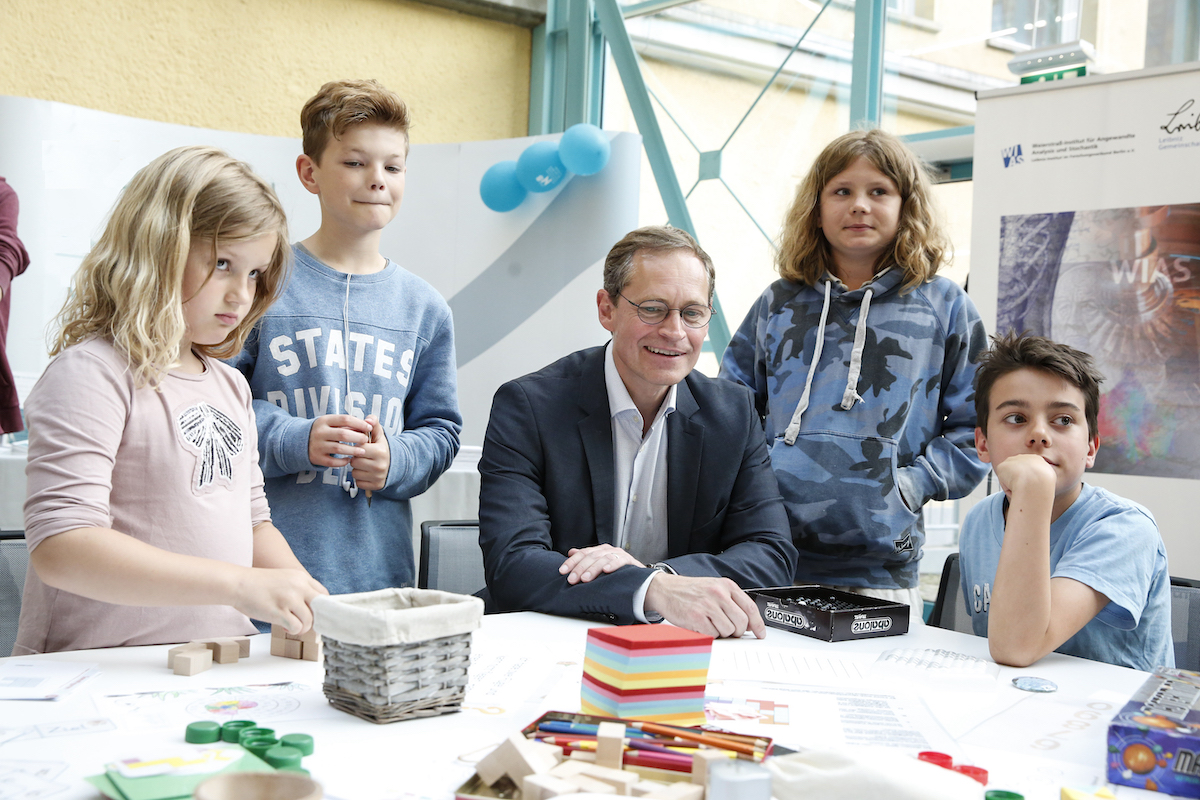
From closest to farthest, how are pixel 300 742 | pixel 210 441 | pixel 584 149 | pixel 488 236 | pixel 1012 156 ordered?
pixel 300 742
pixel 210 441
pixel 1012 156
pixel 584 149
pixel 488 236

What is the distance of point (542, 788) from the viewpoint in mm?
798

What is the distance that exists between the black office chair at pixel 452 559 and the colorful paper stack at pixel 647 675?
1197 millimetres

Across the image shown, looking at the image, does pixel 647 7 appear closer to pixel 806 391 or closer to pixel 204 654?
pixel 806 391

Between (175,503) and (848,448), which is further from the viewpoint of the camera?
(848,448)

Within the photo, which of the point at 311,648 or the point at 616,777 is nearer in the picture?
the point at 616,777

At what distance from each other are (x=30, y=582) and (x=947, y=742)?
1.29m

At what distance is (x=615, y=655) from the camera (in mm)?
1050

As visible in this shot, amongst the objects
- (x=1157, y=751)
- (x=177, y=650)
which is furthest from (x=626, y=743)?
(x=177, y=650)

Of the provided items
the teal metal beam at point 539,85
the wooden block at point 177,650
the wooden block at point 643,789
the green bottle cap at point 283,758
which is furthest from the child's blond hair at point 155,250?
the teal metal beam at point 539,85

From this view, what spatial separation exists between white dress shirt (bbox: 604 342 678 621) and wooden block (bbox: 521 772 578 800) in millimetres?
1114

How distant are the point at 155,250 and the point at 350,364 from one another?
639mm

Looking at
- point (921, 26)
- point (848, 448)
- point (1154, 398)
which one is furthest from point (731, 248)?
point (848, 448)

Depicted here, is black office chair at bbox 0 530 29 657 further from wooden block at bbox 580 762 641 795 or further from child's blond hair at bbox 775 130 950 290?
child's blond hair at bbox 775 130 950 290

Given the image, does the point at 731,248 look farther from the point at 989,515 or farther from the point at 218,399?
the point at 218,399
